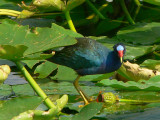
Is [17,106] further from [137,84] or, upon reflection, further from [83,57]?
[83,57]

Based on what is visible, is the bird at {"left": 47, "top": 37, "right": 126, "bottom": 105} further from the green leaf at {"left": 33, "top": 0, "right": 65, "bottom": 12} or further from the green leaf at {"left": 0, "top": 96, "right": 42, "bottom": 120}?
the green leaf at {"left": 0, "top": 96, "right": 42, "bottom": 120}

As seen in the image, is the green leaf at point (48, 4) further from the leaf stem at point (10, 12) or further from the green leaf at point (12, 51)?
the green leaf at point (12, 51)

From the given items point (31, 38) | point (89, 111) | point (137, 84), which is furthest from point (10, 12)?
point (89, 111)

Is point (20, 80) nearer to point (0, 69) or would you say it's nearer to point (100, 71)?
point (100, 71)

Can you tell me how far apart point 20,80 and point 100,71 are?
0.62m

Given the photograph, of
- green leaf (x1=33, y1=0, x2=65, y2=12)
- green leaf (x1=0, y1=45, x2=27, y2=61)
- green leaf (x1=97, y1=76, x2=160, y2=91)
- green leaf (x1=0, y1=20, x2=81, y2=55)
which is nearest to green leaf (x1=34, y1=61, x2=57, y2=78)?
green leaf (x1=33, y1=0, x2=65, y2=12)

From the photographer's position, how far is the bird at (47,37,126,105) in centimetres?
294

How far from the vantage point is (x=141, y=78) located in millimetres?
2994

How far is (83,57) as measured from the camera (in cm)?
295

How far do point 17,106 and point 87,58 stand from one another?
1197 millimetres

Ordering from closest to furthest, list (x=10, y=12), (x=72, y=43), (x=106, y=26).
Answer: (x=72, y=43), (x=10, y=12), (x=106, y=26)

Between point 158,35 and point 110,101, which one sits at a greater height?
point 158,35

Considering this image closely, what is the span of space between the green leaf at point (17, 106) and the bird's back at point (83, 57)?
45.3 inches

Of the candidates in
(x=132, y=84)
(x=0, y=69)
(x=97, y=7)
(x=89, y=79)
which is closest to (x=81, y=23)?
(x=97, y=7)
